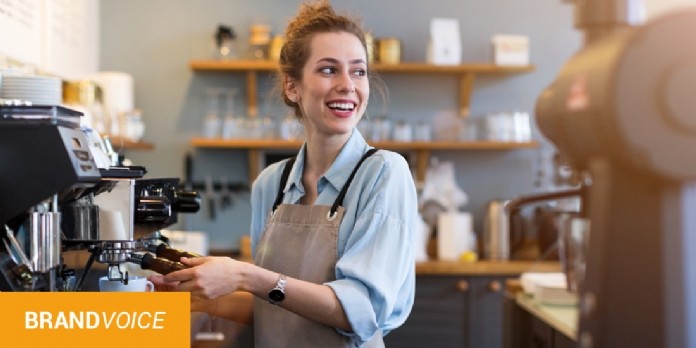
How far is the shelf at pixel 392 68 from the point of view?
483 centimetres

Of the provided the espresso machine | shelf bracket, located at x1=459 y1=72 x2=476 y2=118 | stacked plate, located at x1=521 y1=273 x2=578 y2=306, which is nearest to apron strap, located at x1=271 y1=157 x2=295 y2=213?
stacked plate, located at x1=521 y1=273 x2=578 y2=306

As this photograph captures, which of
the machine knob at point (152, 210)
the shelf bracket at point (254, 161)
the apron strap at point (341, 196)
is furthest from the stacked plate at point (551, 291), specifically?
the shelf bracket at point (254, 161)

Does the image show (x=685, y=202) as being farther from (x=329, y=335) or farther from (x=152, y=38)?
(x=152, y=38)

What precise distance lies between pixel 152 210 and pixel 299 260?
0.37 meters

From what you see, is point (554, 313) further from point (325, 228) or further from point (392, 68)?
point (392, 68)

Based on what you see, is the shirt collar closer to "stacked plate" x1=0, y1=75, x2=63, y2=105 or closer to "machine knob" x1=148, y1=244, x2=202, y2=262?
"machine knob" x1=148, y1=244, x2=202, y2=262

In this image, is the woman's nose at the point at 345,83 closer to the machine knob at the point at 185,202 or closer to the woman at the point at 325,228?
the woman at the point at 325,228

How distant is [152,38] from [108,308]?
13.4 ft

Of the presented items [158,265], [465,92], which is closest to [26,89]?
[158,265]

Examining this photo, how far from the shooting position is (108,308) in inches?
45.2

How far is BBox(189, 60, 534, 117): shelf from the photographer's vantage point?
4.83 metres

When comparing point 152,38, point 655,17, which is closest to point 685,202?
point 655,17

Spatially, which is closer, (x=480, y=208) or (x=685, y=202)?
(x=685, y=202)

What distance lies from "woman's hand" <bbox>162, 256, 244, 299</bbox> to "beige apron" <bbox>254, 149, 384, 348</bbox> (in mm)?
240
